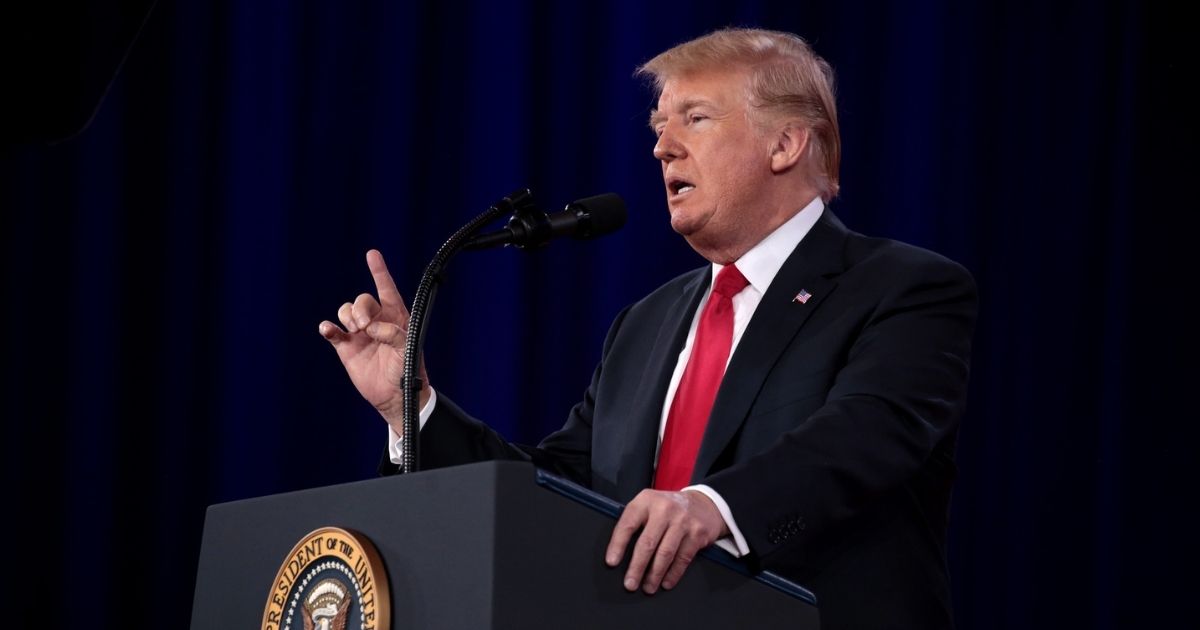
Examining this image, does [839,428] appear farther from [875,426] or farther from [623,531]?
[623,531]

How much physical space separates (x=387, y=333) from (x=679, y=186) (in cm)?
80

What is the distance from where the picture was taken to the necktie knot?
2.36 metres

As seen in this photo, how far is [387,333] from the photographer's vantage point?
6.17ft

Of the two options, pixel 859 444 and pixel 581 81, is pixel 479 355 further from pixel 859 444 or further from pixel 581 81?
pixel 859 444

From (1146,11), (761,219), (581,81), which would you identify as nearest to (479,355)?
(581,81)

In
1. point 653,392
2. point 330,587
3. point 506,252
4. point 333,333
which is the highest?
point 506,252

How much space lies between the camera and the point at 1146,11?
350 centimetres

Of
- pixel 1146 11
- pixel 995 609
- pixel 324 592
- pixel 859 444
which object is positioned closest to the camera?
pixel 324 592

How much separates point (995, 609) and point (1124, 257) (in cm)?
91

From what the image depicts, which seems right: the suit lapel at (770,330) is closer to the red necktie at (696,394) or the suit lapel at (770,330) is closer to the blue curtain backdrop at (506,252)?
the red necktie at (696,394)

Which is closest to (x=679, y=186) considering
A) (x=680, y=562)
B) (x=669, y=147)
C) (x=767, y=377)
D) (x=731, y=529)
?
(x=669, y=147)

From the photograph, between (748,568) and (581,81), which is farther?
(581,81)

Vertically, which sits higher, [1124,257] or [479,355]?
[1124,257]

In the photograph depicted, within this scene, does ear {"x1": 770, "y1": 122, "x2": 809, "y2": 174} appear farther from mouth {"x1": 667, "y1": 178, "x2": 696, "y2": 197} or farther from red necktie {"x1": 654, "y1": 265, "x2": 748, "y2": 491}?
red necktie {"x1": 654, "y1": 265, "x2": 748, "y2": 491}
